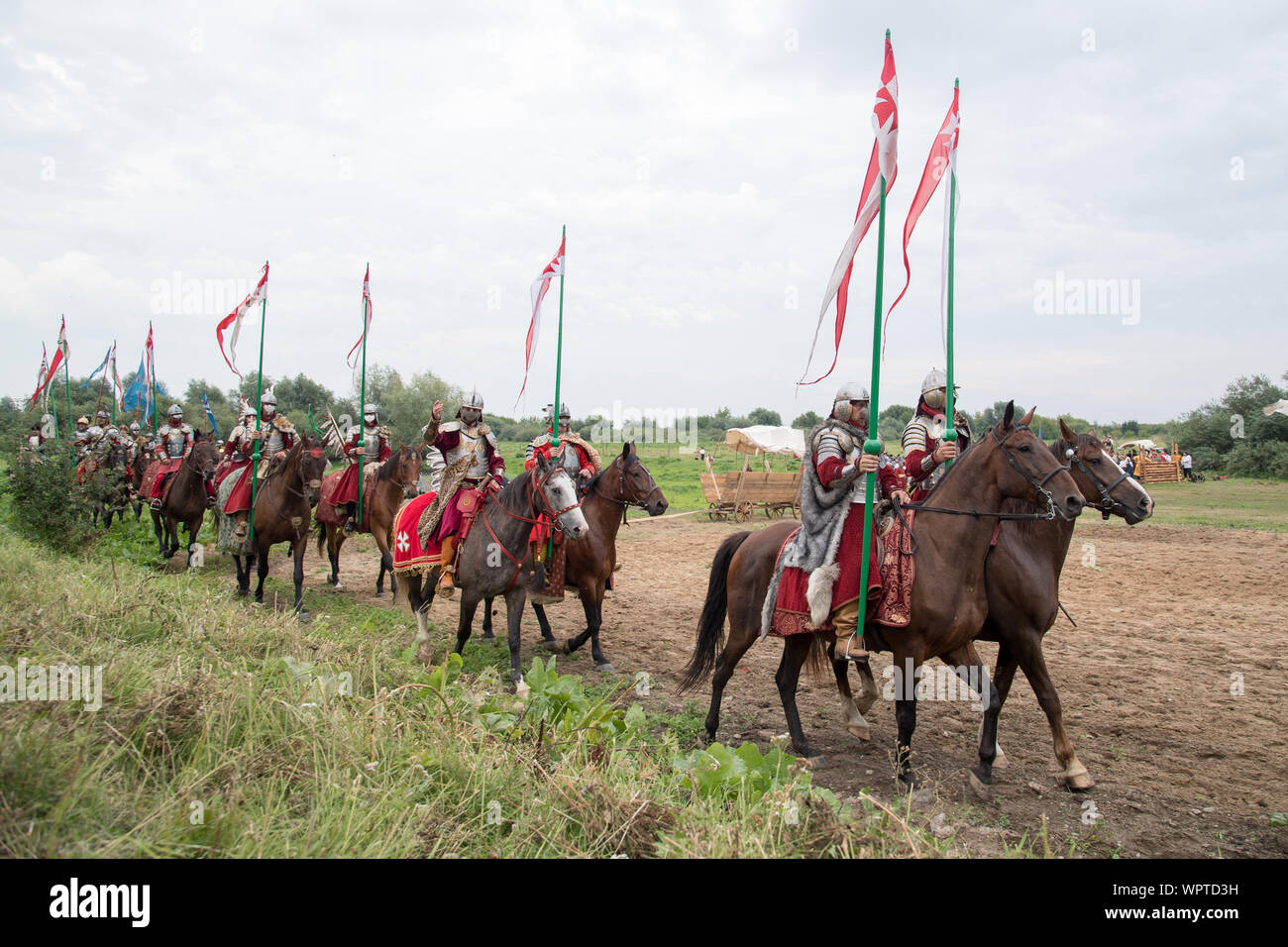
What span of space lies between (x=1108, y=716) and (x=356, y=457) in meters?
9.60

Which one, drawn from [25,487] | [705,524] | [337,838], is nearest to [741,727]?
[337,838]

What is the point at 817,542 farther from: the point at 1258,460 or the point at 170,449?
the point at 1258,460

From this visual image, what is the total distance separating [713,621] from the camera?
6195 mm

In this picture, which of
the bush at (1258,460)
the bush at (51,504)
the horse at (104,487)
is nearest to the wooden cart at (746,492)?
the horse at (104,487)

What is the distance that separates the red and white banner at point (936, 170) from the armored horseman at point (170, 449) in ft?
40.6

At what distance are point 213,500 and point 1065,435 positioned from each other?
12564mm

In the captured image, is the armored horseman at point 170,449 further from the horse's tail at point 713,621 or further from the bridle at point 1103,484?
Answer: the bridle at point 1103,484

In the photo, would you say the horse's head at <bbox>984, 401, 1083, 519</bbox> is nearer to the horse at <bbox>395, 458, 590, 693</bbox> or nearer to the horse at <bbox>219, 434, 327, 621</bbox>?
the horse at <bbox>395, 458, 590, 693</bbox>

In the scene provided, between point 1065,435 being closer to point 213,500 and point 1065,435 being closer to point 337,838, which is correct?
point 337,838

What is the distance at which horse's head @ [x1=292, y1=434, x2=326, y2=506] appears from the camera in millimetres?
9828

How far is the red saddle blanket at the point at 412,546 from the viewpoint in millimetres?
7555

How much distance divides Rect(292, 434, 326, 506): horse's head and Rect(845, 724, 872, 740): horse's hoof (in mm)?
7517

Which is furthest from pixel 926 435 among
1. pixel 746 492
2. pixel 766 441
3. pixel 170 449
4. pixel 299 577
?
pixel 766 441

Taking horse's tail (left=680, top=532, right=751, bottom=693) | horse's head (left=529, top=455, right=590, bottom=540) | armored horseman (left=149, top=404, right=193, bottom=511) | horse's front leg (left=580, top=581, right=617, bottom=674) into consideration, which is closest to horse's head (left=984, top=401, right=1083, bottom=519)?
horse's tail (left=680, top=532, right=751, bottom=693)
